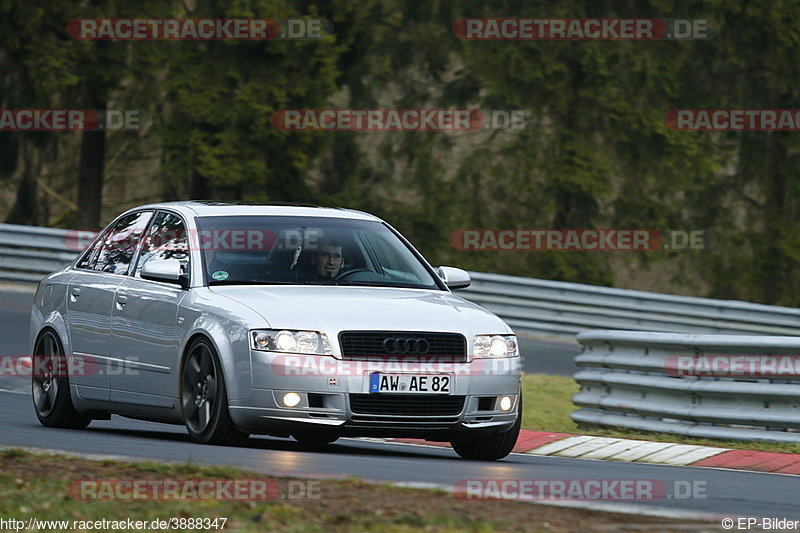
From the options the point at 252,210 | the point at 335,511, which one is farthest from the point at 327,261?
the point at 335,511

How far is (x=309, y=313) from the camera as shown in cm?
963

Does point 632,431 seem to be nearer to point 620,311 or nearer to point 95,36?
point 620,311

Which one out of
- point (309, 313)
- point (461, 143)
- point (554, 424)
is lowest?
point (554, 424)

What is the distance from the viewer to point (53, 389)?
38.2 feet

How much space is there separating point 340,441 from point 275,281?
199 centimetres

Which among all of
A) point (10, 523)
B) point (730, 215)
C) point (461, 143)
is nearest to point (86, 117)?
point (461, 143)

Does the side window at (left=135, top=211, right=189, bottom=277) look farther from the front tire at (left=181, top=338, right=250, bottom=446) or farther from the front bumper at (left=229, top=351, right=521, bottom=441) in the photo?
the front bumper at (left=229, top=351, right=521, bottom=441)

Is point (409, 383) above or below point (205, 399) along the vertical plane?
above

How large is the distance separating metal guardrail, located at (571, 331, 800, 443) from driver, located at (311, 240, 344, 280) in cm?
306

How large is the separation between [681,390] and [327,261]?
323 cm

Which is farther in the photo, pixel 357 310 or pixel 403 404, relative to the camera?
pixel 357 310

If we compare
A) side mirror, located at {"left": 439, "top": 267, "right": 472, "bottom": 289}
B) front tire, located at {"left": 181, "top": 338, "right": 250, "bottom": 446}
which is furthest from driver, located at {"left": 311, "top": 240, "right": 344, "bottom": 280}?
front tire, located at {"left": 181, "top": 338, "right": 250, "bottom": 446}

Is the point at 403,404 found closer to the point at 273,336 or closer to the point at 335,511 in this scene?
the point at 273,336

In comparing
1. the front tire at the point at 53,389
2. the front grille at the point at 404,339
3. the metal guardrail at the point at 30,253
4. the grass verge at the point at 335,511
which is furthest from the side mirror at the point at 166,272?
the metal guardrail at the point at 30,253
